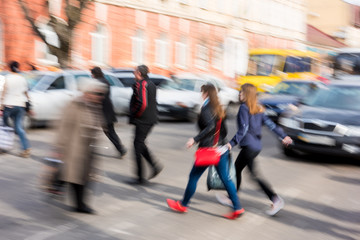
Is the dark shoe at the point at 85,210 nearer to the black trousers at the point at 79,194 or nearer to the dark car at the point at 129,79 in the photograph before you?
the black trousers at the point at 79,194

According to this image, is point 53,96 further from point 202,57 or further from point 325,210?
point 202,57

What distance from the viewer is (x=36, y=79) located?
1559 centimetres

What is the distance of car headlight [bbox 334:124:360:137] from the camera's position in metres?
11.1

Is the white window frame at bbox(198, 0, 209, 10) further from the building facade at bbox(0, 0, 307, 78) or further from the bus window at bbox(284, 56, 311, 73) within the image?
the bus window at bbox(284, 56, 311, 73)

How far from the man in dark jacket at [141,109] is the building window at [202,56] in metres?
30.2

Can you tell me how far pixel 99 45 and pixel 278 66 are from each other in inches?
368

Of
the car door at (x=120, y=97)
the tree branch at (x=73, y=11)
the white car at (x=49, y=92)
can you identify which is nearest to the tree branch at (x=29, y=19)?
the tree branch at (x=73, y=11)

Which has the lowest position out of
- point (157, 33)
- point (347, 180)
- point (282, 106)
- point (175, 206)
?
point (157, 33)

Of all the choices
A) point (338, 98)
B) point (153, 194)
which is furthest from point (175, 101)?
point (153, 194)

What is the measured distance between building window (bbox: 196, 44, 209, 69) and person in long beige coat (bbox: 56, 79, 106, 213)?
106ft

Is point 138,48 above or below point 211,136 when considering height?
below

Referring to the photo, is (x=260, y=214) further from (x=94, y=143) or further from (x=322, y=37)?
(x=322, y=37)

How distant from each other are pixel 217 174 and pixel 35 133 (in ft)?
26.6

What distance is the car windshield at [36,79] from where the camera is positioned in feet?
50.1
